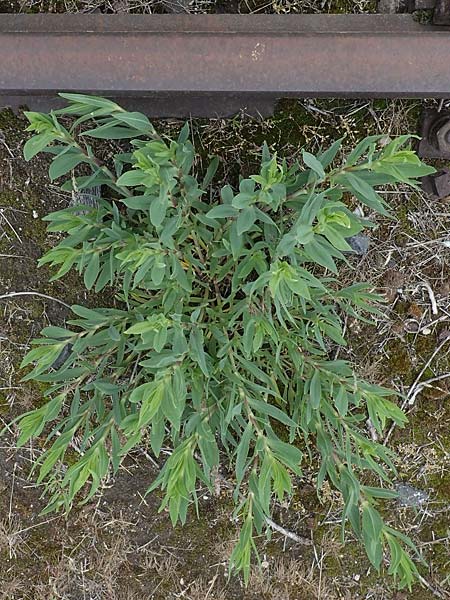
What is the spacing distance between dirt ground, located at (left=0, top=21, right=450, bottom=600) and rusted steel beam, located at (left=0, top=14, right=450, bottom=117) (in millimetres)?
501

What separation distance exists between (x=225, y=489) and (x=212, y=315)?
891 millimetres

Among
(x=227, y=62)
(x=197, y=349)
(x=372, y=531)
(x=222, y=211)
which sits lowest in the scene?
(x=372, y=531)

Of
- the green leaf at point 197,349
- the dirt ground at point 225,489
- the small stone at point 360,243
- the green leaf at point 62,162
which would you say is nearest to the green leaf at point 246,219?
the green leaf at point 197,349

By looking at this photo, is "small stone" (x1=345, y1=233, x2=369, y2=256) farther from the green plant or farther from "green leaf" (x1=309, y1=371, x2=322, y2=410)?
"green leaf" (x1=309, y1=371, x2=322, y2=410)

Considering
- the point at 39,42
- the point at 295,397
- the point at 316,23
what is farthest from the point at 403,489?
the point at 39,42

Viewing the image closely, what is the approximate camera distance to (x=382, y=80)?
165 centimetres

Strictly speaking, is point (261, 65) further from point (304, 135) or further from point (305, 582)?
point (305, 582)

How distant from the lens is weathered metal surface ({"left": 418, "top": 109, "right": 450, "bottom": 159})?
6.80 feet

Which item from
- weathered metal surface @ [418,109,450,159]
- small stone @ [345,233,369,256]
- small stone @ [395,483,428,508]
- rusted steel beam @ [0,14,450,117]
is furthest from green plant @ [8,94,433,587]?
small stone @ [395,483,428,508]

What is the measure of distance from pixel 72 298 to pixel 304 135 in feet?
3.56

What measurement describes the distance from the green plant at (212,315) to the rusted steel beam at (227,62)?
0.46 feet

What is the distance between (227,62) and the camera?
1.65 metres

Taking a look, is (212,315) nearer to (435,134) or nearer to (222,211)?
(222,211)

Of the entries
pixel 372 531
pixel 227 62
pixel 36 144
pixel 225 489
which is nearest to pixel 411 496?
pixel 225 489
